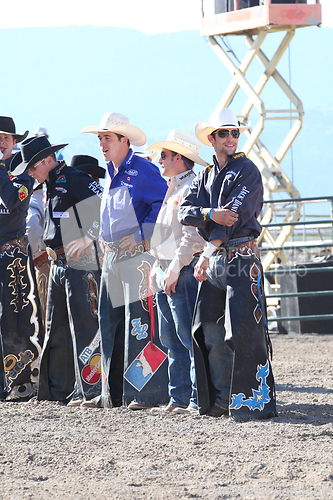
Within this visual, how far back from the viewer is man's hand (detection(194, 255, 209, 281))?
430 centimetres

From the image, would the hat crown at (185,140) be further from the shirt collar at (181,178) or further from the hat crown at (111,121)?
the hat crown at (111,121)

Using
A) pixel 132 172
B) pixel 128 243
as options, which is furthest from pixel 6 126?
pixel 128 243

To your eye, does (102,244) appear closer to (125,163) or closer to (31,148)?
(125,163)

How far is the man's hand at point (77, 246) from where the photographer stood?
523cm

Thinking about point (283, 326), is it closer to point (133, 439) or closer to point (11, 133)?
point (11, 133)

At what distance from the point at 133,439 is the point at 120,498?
3.27 ft

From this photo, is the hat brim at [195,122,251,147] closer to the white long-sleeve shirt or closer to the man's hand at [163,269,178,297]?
the white long-sleeve shirt

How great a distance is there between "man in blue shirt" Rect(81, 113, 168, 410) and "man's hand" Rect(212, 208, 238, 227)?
824 millimetres

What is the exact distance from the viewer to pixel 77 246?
5.22 m

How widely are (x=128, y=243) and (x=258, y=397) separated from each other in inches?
A: 56.1

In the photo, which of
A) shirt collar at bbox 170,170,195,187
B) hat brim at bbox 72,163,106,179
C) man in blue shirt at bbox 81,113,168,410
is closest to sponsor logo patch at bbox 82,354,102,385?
man in blue shirt at bbox 81,113,168,410

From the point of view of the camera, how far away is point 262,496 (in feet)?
9.60

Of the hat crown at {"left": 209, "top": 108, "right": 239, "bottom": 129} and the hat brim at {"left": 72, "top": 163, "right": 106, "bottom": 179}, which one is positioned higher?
the hat brim at {"left": 72, "top": 163, "right": 106, "bottom": 179}

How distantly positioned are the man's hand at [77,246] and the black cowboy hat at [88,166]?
923 millimetres
